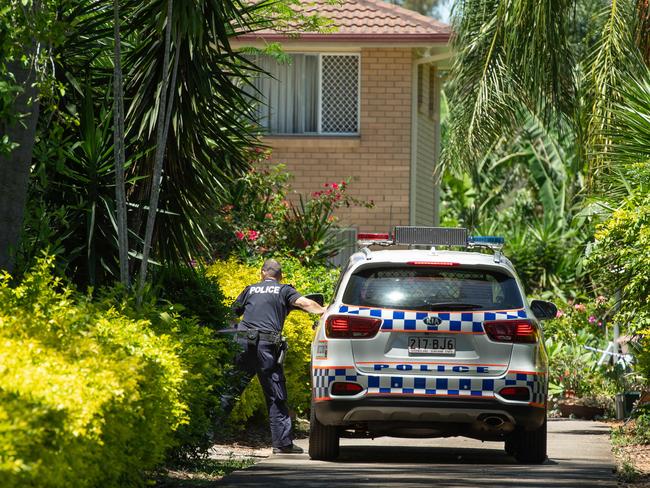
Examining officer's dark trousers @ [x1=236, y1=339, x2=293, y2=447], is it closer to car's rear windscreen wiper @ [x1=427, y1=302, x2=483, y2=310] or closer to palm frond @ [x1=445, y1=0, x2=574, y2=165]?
car's rear windscreen wiper @ [x1=427, y1=302, x2=483, y2=310]

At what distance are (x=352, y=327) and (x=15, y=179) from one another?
9.07 ft

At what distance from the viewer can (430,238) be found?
38.2 ft

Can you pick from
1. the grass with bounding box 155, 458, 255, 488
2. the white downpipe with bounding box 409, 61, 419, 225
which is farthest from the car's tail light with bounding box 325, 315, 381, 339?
the white downpipe with bounding box 409, 61, 419, 225

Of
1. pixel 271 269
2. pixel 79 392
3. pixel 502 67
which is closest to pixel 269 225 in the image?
pixel 502 67

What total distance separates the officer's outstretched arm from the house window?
44.1ft

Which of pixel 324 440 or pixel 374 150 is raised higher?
pixel 374 150

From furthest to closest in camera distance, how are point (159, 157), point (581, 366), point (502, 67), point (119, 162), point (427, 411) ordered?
1. point (581, 366)
2. point (502, 67)
3. point (159, 157)
4. point (119, 162)
5. point (427, 411)

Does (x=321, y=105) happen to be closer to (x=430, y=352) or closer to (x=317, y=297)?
(x=317, y=297)

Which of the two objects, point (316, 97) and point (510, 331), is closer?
point (510, 331)

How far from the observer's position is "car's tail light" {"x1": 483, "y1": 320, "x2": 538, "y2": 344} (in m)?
10.6

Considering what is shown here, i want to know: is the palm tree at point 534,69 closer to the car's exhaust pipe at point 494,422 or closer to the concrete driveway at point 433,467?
the concrete driveway at point 433,467

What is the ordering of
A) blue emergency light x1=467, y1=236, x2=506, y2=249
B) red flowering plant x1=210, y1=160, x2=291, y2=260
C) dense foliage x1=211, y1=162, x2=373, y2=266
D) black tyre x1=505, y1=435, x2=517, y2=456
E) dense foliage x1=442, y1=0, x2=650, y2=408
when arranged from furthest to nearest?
1. dense foliage x1=211, y1=162, x2=373, y2=266
2. red flowering plant x1=210, y1=160, x2=291, y2=260
3. dense foliage x1=442, y1=0, x2=650, y2=408
4. blue emergency light x1=467, y1=236, x2=506, y2=249
5. black tyre x1=505, y1=435, x2=517, y2=456

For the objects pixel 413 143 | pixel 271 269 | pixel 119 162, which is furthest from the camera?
pixel 413 143

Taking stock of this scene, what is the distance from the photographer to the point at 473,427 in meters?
10.7
